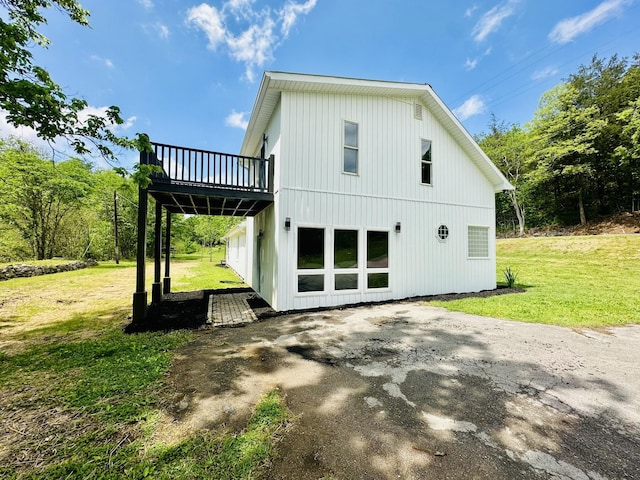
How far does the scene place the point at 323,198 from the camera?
7.36m

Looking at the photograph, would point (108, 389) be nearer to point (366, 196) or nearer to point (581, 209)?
point (366, 196)

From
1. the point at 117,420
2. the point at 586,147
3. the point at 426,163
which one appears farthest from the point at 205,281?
the point at 586,147

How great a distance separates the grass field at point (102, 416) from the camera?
2049mm

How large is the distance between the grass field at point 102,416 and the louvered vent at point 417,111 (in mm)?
8690

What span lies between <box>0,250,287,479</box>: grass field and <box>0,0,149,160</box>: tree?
139 inches

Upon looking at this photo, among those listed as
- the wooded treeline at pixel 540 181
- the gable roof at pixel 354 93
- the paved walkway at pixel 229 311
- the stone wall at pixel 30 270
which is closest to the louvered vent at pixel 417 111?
the gable roof at pixel 354 93

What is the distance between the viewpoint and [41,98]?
4.03 m

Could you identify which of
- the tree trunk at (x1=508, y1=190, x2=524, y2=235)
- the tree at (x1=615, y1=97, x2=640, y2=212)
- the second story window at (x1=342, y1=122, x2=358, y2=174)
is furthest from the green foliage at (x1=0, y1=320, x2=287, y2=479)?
the tree trunk at (x1=508, y1=190, x2=524, y2=235)

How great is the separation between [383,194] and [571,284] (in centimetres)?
874

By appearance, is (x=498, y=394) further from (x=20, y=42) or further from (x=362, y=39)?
(x=362, y=39)

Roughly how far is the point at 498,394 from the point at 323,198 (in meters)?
5.47

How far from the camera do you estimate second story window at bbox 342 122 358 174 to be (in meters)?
7.79

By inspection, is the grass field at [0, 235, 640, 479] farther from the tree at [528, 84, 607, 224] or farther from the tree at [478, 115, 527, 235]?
the tree at [478, 115, 527, 235]

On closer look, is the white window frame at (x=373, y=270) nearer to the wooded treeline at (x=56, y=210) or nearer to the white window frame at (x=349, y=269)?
the white window frame at (x=349, y=269)
